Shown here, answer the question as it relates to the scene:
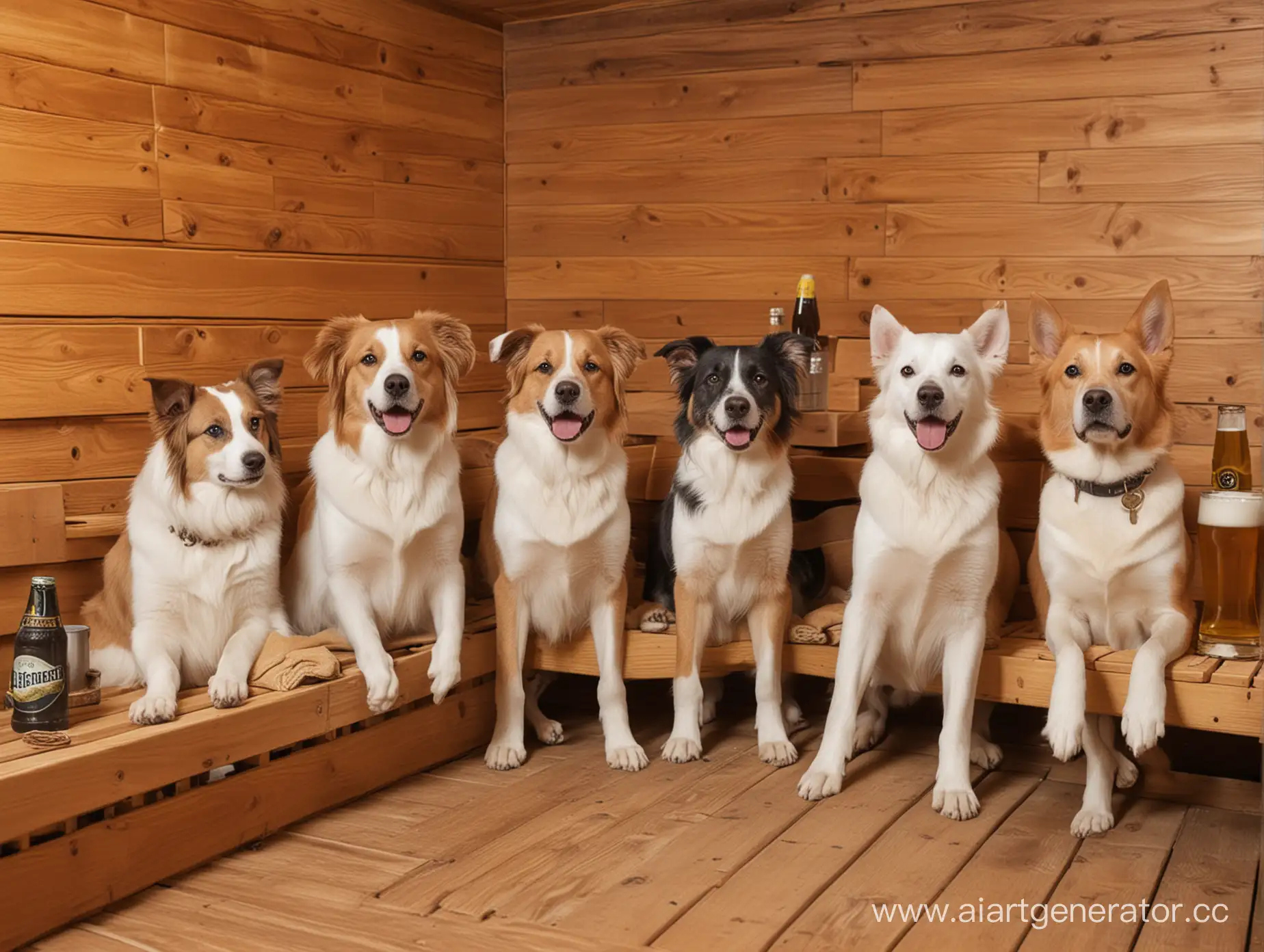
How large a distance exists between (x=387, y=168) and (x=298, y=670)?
189cm

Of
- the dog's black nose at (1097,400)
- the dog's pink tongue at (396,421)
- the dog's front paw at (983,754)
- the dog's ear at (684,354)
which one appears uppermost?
the dog's ear at (684,354)

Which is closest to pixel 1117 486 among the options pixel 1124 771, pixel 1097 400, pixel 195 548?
pixel 1097 400

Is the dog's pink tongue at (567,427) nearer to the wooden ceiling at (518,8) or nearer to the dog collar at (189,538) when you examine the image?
the dog collar at (189,538)

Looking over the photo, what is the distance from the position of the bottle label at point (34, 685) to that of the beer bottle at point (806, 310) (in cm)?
229

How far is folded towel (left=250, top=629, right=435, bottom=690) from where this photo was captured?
9.77 feet

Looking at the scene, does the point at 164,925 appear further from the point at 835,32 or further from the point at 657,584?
the point at 835,32

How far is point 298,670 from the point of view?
3.00 m

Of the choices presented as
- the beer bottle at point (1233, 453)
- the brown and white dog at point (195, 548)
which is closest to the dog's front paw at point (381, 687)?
the brown and white dog at point (195, 548)

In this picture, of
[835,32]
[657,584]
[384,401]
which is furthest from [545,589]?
[835,32]

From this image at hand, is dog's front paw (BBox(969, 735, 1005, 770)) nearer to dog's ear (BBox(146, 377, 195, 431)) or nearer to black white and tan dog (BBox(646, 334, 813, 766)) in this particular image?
black white and tan dog (BBox(646, 334, 813, 766))

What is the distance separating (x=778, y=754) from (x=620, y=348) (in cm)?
117

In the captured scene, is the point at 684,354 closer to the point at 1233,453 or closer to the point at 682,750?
the point at 682,750

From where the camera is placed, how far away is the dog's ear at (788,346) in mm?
3320

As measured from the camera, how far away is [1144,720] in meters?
2.83
